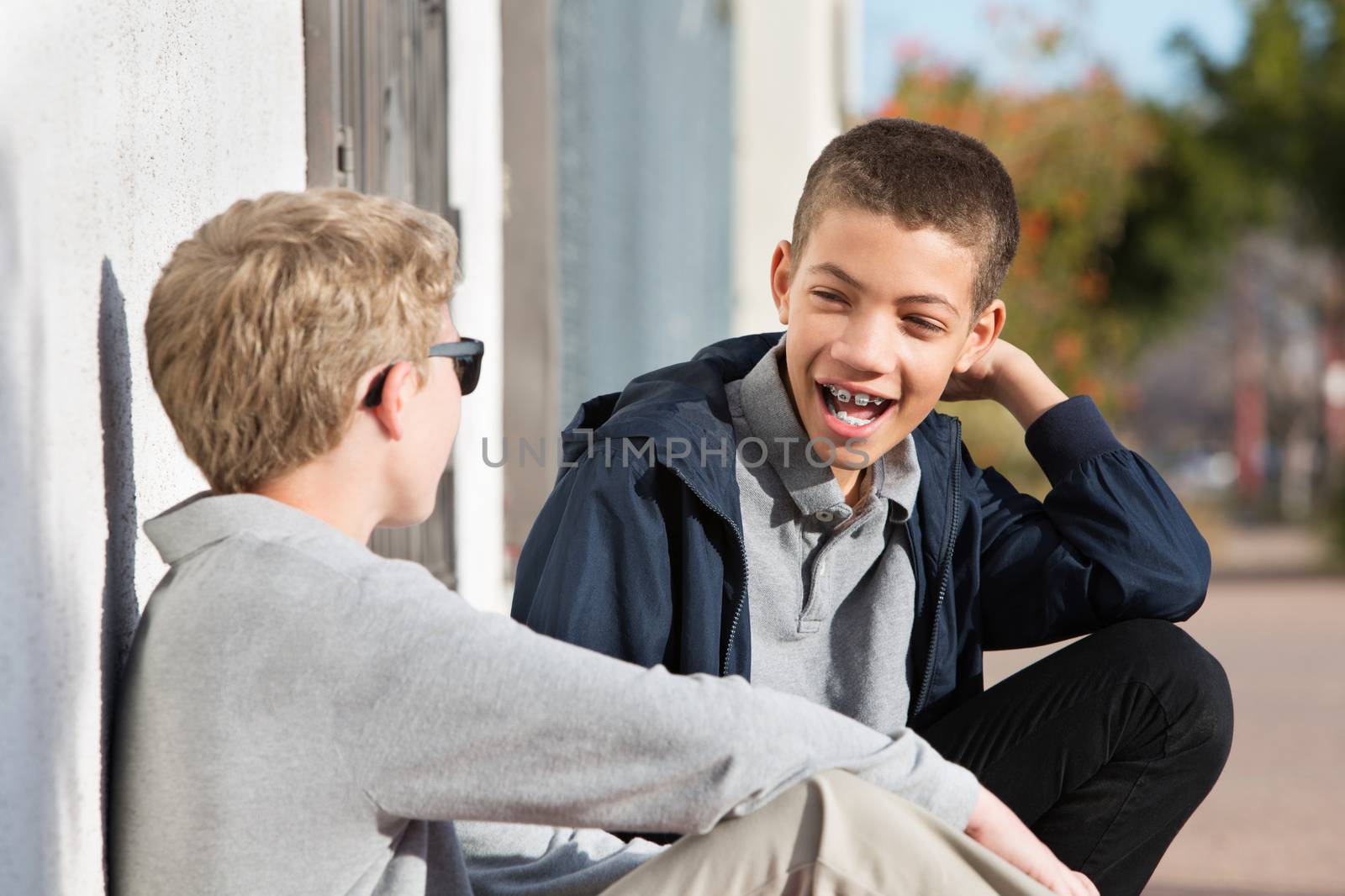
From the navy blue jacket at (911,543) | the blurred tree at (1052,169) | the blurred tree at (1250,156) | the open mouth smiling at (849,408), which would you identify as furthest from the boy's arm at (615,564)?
the blurred tree at (1250,156)

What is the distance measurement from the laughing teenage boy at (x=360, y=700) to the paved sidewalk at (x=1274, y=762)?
3.05 m

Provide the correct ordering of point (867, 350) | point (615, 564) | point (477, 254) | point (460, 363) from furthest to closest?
point (477, 254)
point (867, 350)
point (615, 564)
point (460, 363)

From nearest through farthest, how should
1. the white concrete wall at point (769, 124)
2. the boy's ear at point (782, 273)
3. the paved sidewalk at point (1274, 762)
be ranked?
the boy's ear at point (782, 273), the paved sidewalk at point (1274, 762), the white concrete wall at point (769, 124)

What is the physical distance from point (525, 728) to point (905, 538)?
1.14 m

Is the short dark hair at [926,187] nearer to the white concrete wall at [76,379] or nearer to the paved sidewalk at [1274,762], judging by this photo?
the white concrete wall at [76,379]

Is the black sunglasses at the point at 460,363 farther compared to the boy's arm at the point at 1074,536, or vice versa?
the boy's arm at the point at 1074,536

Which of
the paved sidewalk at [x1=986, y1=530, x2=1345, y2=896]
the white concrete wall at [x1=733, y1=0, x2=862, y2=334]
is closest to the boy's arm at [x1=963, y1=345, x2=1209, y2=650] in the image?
the paved sidewalk at [x1=986, y1=530, x2=1345, y2=896]

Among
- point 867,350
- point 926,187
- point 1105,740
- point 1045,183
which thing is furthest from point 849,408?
point 1045,183

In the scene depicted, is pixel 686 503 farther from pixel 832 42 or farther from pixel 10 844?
pixel 832 42

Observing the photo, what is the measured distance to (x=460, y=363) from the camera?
5.24 ft

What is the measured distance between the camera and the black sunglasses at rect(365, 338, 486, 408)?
1.48m

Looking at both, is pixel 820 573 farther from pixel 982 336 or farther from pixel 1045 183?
pixel 1045 183

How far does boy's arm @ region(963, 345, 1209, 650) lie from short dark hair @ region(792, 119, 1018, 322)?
0.73ft

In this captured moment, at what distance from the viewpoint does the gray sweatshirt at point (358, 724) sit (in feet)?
4.25
